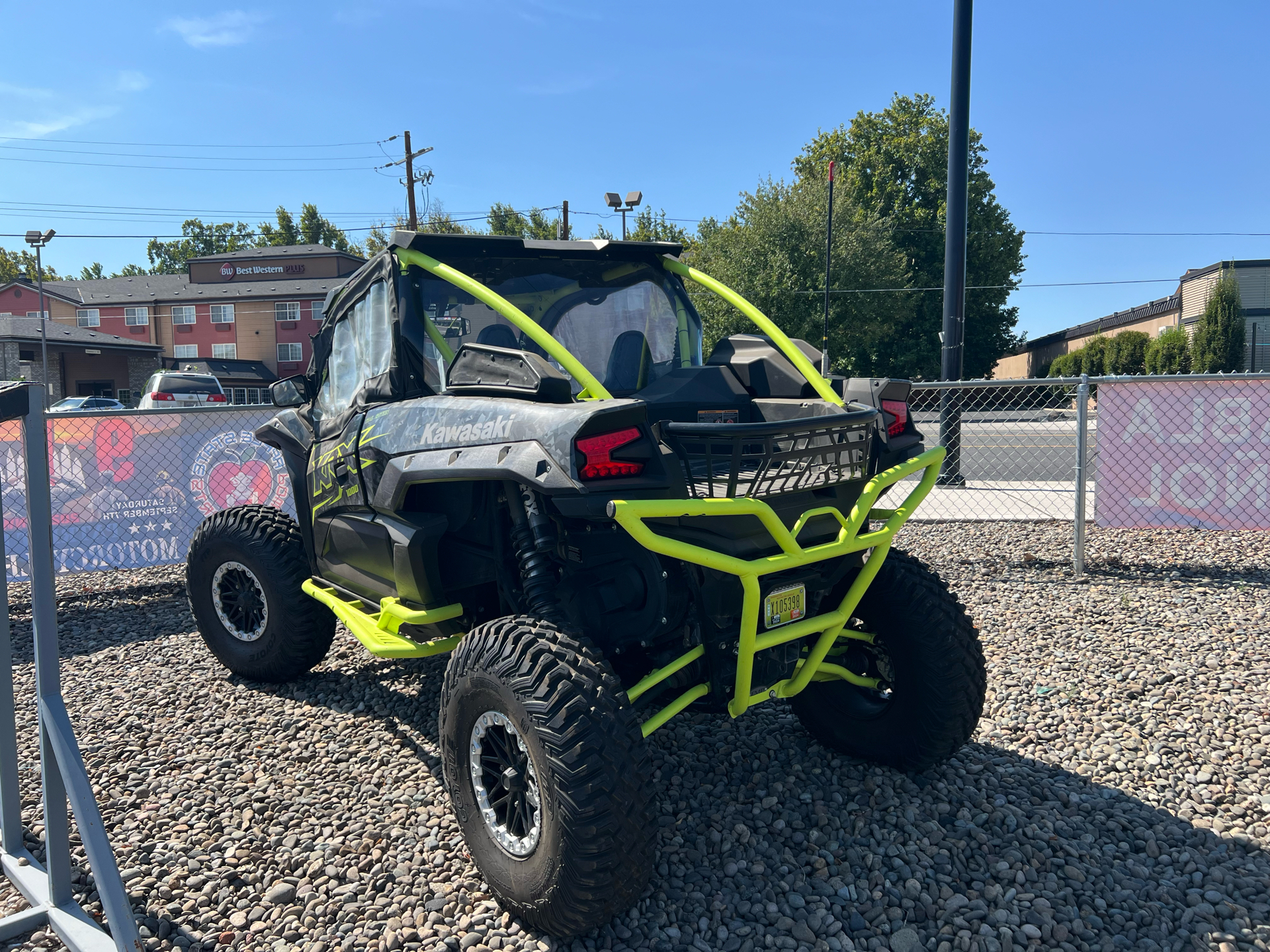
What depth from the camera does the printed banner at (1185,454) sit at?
6797 millimetres

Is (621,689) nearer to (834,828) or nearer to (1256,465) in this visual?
(834,828)

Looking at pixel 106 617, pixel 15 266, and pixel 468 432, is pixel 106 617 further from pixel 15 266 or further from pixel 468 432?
pixel 15 266

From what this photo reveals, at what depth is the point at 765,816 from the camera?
3197mm

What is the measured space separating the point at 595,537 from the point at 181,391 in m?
25.7

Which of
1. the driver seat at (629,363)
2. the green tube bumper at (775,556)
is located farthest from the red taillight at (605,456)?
the driver seat at (629,363)

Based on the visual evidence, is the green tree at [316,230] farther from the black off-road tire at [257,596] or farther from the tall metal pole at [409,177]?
the black off-road tire at [257,596]

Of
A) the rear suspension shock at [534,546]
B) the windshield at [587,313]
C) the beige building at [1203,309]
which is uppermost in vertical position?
the beige building at [1203,309]

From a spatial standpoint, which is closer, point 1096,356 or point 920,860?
point 920,860

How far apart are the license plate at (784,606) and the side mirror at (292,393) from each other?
110 inches

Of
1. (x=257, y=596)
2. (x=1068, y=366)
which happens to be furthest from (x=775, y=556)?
(x=1068, y=366)

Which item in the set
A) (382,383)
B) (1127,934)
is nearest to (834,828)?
(1127,934)

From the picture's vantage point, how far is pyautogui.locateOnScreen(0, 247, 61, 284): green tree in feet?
258

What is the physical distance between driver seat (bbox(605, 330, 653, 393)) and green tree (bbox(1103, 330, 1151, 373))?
→ 42.8 m

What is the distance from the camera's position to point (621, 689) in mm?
2467
